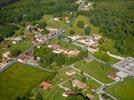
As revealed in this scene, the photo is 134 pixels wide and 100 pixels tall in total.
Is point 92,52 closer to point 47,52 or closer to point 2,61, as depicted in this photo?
point 47,52

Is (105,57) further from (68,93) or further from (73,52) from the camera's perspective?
(68,93)

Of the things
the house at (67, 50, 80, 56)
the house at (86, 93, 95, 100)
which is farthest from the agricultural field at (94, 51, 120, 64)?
the house at (86, 93, 95, 100)

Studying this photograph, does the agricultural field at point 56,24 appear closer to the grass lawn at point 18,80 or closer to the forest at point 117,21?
the forest at point 117,21

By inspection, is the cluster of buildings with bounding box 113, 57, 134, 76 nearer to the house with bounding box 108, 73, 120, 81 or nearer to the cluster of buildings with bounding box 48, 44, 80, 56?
the house with bounding box 108, 73, 120, 81

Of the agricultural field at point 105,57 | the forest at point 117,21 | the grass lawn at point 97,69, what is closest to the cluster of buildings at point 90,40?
the forest at point 117,21

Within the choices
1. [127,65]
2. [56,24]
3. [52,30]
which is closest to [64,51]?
[127,65]
